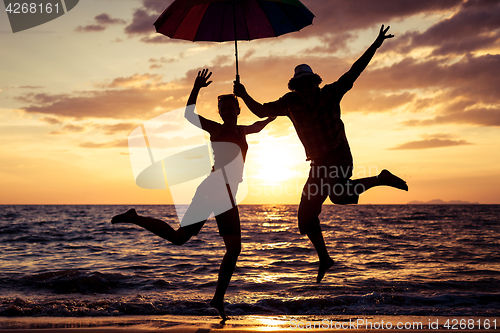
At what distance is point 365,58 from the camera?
4.45m

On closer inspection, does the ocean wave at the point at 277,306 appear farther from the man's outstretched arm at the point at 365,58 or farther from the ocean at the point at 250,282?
the man's outstretched arm at the point at 365,58

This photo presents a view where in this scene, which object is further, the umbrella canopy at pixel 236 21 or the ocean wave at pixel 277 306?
the ocean wave at pixel 277 306

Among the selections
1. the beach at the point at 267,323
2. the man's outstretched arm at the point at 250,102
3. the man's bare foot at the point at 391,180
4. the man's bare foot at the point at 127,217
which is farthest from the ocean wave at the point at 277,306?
the man's outstretched arm at the point at 250,102

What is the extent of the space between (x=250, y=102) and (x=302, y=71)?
2.53 feet

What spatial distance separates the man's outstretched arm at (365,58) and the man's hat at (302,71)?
17.6 inches

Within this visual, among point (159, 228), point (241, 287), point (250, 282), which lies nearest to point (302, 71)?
point (159, 228)

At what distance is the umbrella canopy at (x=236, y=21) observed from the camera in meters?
5.00

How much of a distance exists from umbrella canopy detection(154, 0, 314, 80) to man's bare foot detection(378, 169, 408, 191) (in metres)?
2.29

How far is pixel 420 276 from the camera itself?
1055cm

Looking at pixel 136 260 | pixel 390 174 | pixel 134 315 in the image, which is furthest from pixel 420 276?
pixel 136 260

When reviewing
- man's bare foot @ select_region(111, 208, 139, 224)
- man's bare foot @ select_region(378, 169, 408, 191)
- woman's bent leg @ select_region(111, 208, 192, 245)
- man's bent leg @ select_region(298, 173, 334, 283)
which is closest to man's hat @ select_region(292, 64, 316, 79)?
man's bent leg @ select_region(298, 173, 334, 283)

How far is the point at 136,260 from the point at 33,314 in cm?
678

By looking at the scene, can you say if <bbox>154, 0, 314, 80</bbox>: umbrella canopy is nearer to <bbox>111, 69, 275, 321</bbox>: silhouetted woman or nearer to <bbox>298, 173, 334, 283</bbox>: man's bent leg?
<bbox>111, 69, 275, 321</bbox>: silhouetted woman

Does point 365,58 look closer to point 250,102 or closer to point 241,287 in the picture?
point 250,102
